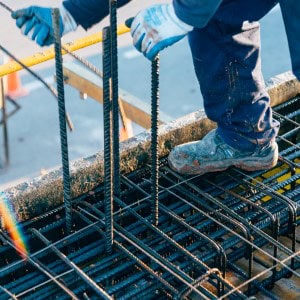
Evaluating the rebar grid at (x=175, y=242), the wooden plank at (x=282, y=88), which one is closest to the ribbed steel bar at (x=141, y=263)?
the rebar grid at (x=175, y=242)

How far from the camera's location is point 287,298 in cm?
323

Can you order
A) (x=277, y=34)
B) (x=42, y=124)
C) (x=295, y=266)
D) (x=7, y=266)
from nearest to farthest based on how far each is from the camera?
(x=7, y=266)
(x=295, y=266)
(x=42, y=124)
(x=277, y=34)

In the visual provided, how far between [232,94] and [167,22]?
0.81 meters

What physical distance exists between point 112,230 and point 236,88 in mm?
963

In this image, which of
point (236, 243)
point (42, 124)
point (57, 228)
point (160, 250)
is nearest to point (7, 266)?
point (57, 228)

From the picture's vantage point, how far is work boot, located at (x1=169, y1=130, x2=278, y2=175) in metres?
3.68

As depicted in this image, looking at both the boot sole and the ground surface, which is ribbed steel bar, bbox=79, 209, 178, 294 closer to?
the boot sole

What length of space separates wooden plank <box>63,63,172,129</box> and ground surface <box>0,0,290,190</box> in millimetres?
1587

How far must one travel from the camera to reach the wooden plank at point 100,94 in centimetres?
543

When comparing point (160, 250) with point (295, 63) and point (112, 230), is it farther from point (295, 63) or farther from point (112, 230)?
point (295, 63)

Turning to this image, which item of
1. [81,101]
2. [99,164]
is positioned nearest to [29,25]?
[99,164]

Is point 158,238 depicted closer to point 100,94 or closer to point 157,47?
point 157,47

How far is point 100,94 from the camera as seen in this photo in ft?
18.4

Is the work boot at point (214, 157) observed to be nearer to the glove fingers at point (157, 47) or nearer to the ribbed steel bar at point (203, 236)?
the ribbed steel bar at point (203, 236)
